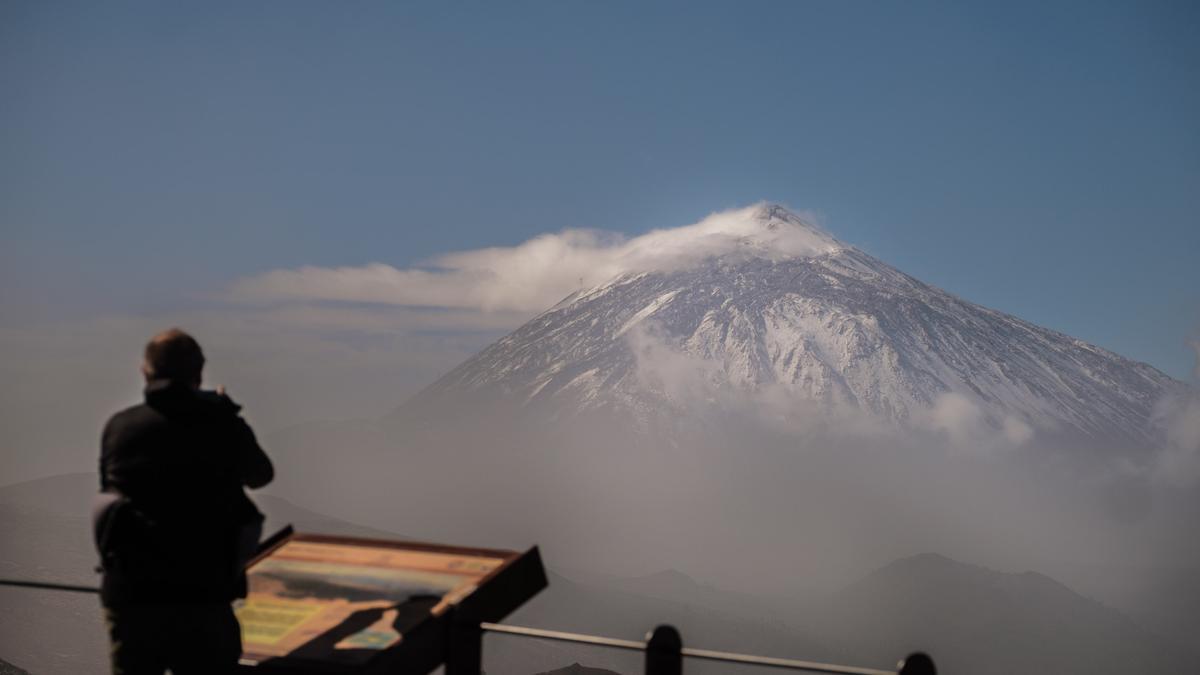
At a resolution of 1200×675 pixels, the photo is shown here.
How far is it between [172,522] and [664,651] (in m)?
2.19

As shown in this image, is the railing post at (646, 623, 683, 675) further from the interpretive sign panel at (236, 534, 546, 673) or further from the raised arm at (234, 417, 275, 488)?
the raised arm at (234, 417, 275, 488)

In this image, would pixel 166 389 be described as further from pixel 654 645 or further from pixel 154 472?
pixel 654 645

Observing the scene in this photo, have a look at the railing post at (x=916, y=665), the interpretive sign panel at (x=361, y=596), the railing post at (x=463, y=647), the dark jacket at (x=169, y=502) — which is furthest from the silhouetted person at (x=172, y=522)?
the railing post at (x=916, y=665)

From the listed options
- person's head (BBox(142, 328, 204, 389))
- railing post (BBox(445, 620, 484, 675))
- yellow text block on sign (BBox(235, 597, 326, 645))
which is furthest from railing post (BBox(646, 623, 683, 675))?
person's head (BBox(142, 328, 204, 389))

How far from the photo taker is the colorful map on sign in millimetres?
4656

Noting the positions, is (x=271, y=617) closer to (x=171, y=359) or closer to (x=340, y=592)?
(x=340, y=592)

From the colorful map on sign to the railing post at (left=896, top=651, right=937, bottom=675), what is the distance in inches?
75.5

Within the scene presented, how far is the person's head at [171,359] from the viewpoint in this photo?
419 cm

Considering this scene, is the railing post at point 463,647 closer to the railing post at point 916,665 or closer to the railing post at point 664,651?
the railing post at point 664,651

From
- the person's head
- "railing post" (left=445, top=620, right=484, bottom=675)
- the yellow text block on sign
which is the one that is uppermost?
the person's head

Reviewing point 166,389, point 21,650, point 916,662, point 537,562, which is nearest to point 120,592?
point 166,389

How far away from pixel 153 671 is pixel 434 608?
1206 millimetres

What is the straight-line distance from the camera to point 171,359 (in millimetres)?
4191

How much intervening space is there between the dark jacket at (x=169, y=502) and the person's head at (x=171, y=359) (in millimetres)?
48
